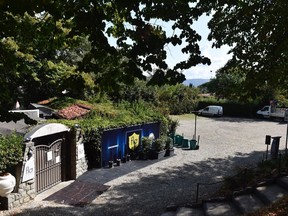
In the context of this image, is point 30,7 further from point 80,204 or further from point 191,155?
point 191,155

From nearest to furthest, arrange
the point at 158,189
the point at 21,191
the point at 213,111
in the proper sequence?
the point at 21,191 → the point at 158,189 → the point at 213,111

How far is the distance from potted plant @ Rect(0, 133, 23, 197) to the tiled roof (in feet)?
17.3

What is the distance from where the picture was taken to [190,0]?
5.84 metres

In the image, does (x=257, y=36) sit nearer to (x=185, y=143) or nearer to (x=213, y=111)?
(x=185, y=143)

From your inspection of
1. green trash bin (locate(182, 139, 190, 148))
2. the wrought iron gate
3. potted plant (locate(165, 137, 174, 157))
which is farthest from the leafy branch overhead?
green trash bin (locate(182, 139, 190, 148))

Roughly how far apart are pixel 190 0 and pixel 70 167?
1179 centimetres

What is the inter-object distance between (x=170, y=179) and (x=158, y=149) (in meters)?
4.44

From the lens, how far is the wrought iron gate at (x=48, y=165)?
13.4 metres

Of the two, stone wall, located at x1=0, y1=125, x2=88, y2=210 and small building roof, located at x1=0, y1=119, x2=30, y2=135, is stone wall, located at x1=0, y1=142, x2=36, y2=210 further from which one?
small building roof, located at x1=0, y1=119, x2=30, y2=135

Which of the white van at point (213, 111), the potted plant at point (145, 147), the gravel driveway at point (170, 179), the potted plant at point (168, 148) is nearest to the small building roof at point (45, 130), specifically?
the gravel driveway at point (170, 179)

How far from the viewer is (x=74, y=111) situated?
17953 millimetres

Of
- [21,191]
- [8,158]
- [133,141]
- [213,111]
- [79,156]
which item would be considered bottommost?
[21,191]

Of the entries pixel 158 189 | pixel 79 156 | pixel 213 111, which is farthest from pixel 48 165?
pixel 213 111

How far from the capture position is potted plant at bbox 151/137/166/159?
782 inches
